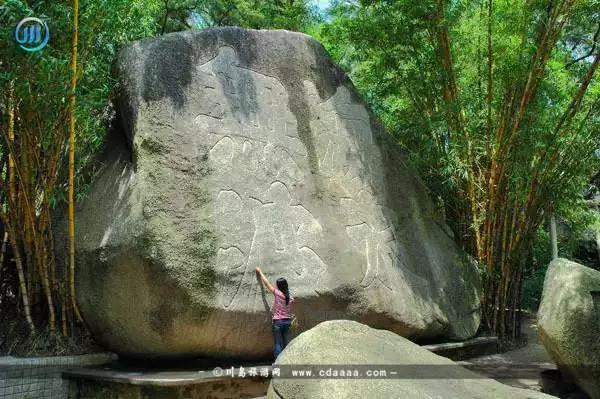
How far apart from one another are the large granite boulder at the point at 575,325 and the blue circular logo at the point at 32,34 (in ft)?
12.5

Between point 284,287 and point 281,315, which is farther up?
point 284,287

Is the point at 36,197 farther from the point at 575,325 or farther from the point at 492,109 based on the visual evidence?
the point at 492,109

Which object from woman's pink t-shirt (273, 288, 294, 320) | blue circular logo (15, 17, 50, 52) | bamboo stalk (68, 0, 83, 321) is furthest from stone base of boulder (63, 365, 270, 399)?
blue circular logo (15, 17, 50, 52)

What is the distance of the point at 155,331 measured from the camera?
411 centimetres

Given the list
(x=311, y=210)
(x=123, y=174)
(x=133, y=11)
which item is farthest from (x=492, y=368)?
(x=133, y=11)

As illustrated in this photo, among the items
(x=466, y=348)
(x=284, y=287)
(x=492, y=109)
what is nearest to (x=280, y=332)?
(x=284, y=287)

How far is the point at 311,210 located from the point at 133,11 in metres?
2.48

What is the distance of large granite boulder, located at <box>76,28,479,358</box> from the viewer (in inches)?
164

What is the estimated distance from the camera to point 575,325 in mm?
3541

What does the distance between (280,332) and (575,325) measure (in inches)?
78.2

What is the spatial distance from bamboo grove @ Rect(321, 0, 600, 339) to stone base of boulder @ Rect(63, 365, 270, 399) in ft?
11.1

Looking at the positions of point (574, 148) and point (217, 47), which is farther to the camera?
point (574, 148)

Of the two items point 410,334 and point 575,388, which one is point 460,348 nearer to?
point 410,334

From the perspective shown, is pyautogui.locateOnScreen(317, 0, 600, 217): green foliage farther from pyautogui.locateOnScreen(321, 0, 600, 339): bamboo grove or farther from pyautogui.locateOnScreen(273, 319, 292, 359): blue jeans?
pyautogui.locateOnScreen(273, 319, 292, 359): blue jeans
